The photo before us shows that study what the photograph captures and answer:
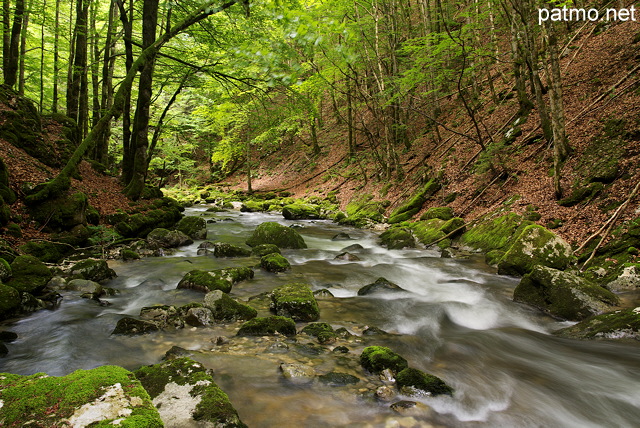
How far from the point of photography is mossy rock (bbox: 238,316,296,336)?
4.75 metres

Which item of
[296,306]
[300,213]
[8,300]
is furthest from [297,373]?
[300,213]

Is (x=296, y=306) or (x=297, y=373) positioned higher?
(x=296, y=306)

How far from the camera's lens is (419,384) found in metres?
3.51

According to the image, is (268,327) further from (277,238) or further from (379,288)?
(277,238)

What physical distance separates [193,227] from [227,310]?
316 inches

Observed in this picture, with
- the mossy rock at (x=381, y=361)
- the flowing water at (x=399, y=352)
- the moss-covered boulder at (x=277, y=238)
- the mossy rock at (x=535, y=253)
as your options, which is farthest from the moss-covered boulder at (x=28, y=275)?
the mossy rock at (x=535, y=253)

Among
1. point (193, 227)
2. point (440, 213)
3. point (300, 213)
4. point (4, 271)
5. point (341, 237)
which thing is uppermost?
point (300, 213)

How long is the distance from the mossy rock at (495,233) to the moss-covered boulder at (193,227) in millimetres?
9060

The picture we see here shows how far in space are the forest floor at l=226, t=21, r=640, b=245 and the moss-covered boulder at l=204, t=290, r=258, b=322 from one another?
6640 mm

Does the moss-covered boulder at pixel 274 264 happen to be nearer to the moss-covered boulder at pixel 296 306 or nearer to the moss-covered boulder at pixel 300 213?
the moss-covered boulder at pixel 296 306

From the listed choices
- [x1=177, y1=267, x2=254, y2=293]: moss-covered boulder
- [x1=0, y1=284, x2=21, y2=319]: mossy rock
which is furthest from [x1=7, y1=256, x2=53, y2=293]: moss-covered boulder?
[x1=177, y1=267, x2=254, y2=293]: moss-covered boulder

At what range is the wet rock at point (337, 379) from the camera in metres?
3.59

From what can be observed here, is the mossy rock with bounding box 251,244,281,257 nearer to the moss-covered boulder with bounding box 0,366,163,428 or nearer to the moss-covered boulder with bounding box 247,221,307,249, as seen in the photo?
the moss-covered boulder with bounding box 247,221,307,249

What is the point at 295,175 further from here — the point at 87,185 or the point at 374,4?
the point at 87,185
